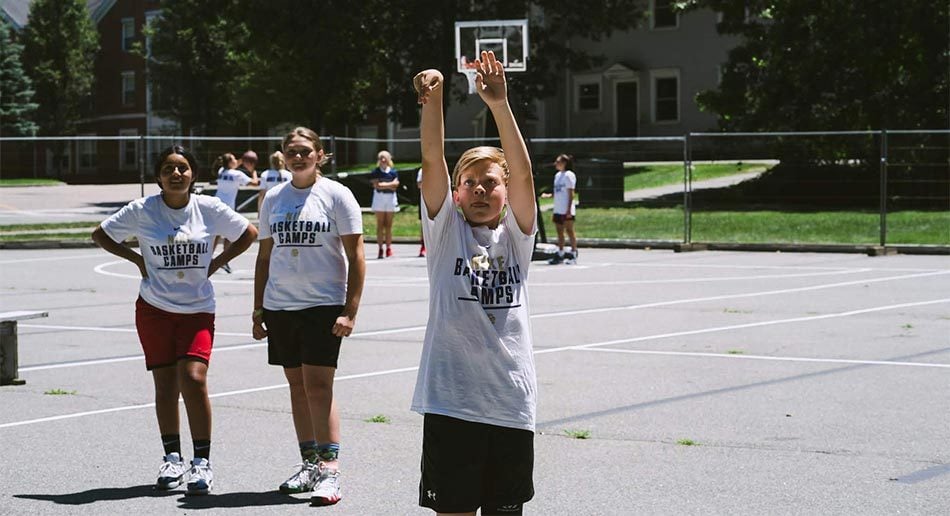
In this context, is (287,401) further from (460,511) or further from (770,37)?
(770,37)

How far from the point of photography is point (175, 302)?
22.5 ft

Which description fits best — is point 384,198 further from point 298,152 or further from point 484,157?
point 484,157

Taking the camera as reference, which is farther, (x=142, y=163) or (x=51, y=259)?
(x=142, y=163)

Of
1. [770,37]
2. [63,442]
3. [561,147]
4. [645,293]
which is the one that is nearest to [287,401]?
[63,442]

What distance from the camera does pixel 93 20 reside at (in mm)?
81875

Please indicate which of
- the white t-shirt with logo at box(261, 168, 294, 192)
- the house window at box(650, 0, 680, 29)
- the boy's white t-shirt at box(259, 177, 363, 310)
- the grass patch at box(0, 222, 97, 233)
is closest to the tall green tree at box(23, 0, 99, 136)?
Result: the house window at box(650, 0, 680, 29)

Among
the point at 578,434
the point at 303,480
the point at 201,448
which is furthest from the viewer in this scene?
the point at 578,434

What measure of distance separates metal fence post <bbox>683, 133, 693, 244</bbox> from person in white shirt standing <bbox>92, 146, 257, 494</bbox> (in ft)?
65.5

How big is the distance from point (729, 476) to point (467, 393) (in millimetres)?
2682

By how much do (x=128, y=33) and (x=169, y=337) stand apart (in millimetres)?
78583

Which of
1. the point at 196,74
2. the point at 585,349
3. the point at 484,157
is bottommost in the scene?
the point at 585,349

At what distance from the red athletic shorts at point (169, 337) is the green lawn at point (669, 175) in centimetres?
2005

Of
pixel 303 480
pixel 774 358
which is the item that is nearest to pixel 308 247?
pixel 303 480

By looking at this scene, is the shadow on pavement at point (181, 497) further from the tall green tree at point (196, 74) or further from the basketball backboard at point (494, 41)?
the tall green tree at point (196, 74)
